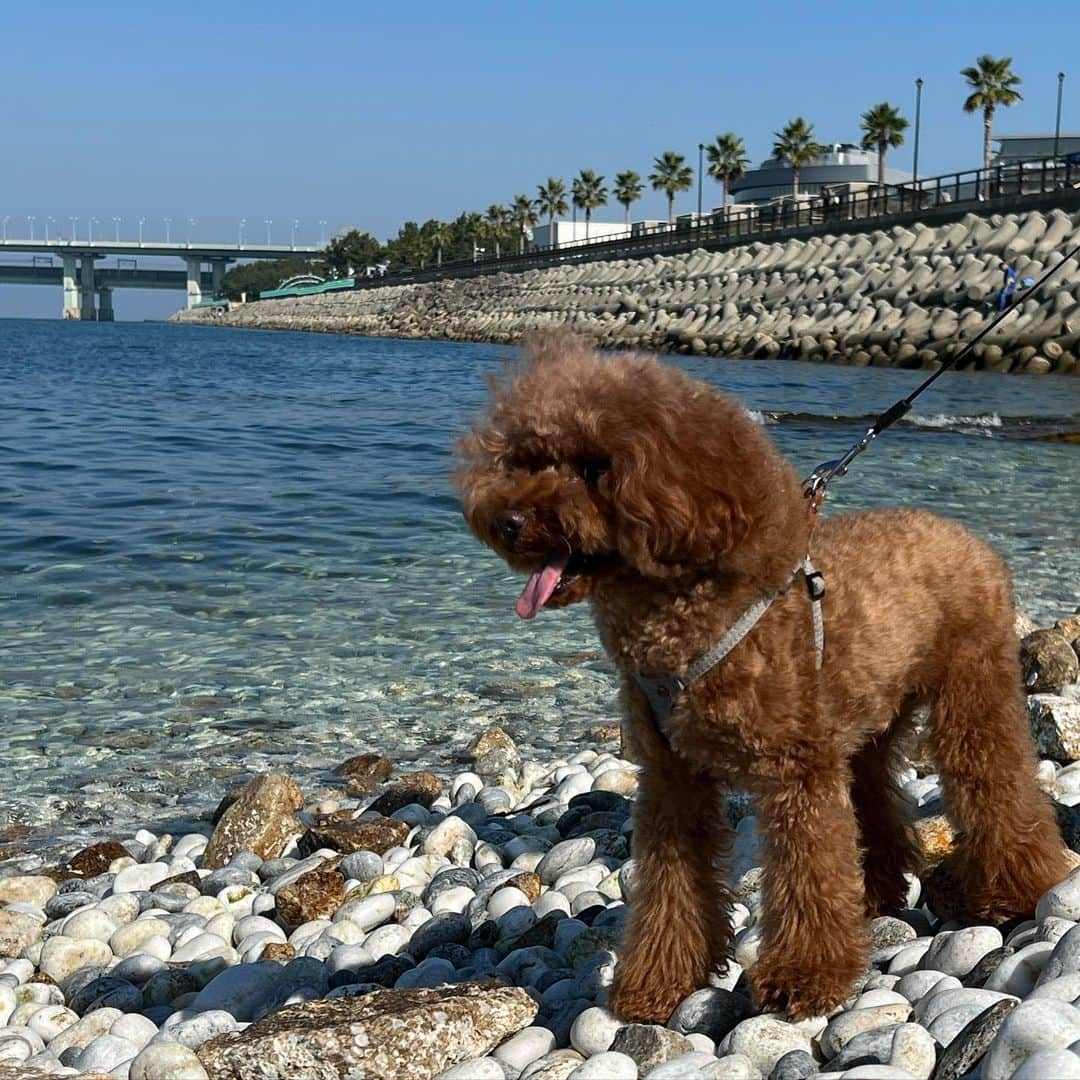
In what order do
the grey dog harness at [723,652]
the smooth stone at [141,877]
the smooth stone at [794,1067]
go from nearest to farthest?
the smooth stone at [794,1067]
the grey dog harness at [723,652]
the smooth stone at [141,877]

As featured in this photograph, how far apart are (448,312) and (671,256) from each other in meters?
21.5

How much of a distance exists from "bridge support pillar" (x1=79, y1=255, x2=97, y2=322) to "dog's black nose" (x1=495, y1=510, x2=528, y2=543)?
16083 cm

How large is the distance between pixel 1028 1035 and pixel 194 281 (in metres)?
160

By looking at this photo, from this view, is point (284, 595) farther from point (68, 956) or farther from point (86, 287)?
point (86, 287)

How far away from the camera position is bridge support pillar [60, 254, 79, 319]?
152m

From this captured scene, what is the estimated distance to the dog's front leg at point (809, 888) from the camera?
120 inches

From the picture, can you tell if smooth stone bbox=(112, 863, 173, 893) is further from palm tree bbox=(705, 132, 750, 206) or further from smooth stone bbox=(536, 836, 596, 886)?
palm tree bbox=(705, 132, 750, 206)

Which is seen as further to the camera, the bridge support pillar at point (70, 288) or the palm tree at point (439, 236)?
the bridge support pillar at point (70, 288)

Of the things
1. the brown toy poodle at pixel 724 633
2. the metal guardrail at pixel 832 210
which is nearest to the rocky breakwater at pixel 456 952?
the brown toy poodle at pixel 724 633

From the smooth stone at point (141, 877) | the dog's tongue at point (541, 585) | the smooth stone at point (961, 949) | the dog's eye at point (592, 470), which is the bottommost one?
the smooth stone at point (141, 877)

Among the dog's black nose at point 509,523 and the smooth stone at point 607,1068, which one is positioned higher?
the dog's black nose at point 509,523

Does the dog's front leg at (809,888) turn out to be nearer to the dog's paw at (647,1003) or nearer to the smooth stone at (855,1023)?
the smooth stone at (855,1023)

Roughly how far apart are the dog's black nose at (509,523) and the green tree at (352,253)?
13561 centimetres

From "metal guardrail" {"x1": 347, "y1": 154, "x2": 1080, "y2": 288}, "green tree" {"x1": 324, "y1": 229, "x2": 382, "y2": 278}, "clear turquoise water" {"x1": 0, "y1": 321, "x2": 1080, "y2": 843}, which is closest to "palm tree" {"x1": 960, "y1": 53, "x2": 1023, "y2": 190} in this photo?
"metal guardrail" {"x1": 347, "y1": 154, "x2": 1080, "y2": 288}
